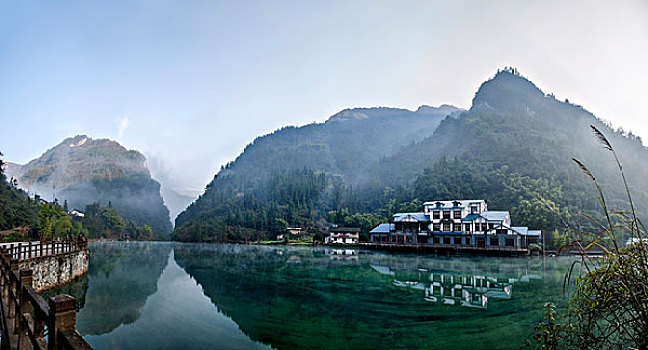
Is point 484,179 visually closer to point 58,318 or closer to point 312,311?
point 312,311

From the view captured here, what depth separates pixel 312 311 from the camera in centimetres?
1502

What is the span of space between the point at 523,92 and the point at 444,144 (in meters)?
53.2

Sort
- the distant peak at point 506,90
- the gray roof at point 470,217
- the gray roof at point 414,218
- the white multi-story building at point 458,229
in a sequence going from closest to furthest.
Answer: the white multi-story building at point 458,229, the gray roof at point 470,217, the gray roof at point 414,218, the distant peak at point 506,90

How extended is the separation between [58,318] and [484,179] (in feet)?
294

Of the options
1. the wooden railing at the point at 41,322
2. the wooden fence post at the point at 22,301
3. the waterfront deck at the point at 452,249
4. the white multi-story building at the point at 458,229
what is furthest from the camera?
the white multi-story building at the point at 458,229

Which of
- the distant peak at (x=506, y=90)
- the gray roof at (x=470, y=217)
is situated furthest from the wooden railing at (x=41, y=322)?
the distant peak at (x=506, y=90)

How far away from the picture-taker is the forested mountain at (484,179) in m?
72.4

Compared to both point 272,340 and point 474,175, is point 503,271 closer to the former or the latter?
point 272,340

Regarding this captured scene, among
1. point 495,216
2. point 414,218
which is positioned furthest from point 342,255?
point 495,216

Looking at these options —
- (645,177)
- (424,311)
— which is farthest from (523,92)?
(424,311)

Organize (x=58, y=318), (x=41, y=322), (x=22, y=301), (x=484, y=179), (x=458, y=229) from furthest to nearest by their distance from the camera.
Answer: (x=484, y=179) → (x=458, y=229) → (x=22, y=301) → (x=41, y=322) → (x=58, y=318)

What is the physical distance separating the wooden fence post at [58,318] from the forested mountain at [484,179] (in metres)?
49.8

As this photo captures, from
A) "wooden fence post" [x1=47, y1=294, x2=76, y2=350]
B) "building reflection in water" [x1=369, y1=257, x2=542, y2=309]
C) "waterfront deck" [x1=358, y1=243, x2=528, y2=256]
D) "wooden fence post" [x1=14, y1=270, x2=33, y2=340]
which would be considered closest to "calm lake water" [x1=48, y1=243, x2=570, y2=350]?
"building reflection in water" [x1=369, y1=257, x2=542, y2=309]

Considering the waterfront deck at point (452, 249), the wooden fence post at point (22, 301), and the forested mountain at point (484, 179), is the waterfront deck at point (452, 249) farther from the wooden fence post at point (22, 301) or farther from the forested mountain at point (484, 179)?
the wooden fence post at point (22, 301)
